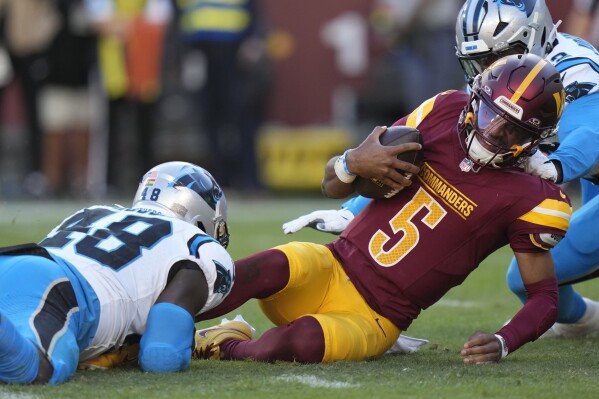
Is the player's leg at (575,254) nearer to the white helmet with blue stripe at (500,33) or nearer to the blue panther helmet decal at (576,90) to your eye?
the blue panther helmet decal at (576,90)

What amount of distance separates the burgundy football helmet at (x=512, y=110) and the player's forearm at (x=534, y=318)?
0.44 m

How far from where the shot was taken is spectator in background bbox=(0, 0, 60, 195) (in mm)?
11516

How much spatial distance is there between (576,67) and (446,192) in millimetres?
874

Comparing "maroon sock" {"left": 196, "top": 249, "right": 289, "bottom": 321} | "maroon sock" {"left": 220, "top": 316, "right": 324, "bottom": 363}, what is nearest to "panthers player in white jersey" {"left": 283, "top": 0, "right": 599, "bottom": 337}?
"maroon sock" {"left": 196, "top": 249, "right": 289, "bottom": 321}

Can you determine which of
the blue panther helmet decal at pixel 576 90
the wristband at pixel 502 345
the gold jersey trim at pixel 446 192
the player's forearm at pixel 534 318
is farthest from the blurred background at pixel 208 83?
the wristband at pixel 502 345

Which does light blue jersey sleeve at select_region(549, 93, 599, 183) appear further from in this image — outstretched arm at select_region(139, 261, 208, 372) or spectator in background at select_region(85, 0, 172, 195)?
spectator in background at select_region(85, 0, 172, 195)

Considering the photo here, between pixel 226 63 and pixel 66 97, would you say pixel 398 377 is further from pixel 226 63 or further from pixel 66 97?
pixel 66 97

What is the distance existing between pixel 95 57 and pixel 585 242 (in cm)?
786

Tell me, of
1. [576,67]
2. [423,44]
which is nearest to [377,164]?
[576,67]

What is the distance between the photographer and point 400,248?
420 cm

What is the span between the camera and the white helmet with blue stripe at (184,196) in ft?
13.6

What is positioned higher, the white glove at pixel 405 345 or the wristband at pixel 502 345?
the wristband at pixel 502 345

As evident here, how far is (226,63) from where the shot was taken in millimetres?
11492

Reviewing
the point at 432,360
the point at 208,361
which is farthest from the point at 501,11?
the point at 208,361
